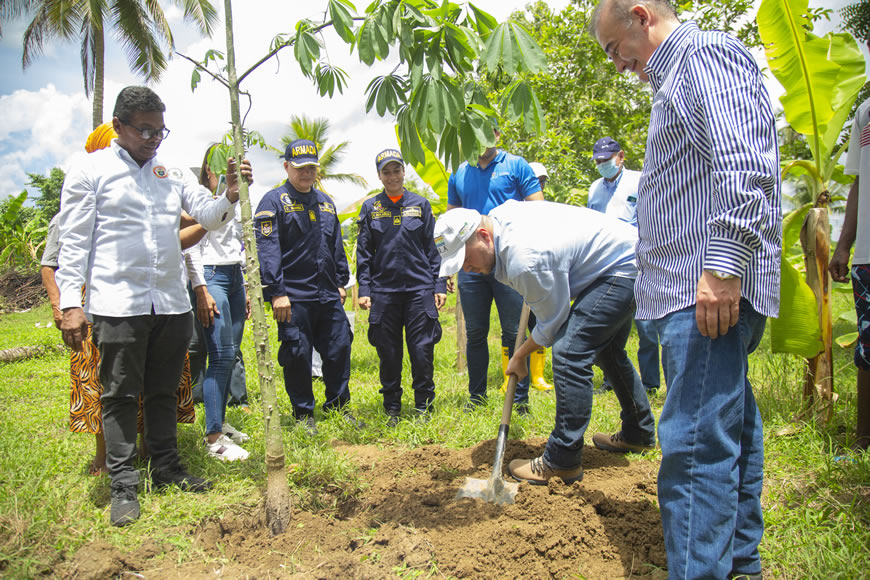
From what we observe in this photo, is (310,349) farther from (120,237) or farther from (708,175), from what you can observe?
(708,175)

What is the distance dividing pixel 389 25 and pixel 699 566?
2.24 m

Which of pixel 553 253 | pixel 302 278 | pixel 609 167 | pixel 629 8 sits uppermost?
pixel 629 8

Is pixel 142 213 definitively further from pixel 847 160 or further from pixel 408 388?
pixel 847 160

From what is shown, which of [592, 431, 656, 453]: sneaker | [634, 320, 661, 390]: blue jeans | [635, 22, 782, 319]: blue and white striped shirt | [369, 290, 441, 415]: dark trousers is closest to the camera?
[635, 22, 782, 319]: blue and white striped shirt

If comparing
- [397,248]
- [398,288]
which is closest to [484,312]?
[398,288]

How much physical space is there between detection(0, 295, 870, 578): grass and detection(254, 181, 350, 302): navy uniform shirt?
3.29ft

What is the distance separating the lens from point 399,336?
418cm

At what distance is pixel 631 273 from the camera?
2.77 m

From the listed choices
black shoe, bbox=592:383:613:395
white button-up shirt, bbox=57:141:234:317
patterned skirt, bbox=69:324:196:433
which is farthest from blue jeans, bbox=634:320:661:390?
patterned skirt, bbox=69:324:196:433

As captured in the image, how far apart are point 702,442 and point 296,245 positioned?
3.04 meters

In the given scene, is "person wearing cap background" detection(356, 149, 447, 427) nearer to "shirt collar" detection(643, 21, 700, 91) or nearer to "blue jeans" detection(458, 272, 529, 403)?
"blue jeans" detection(458, 272, 529, 403)

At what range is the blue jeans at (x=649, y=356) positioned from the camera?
438cm

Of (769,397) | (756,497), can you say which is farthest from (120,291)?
(769,397)

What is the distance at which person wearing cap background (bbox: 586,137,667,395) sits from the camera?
4402 millimetres
